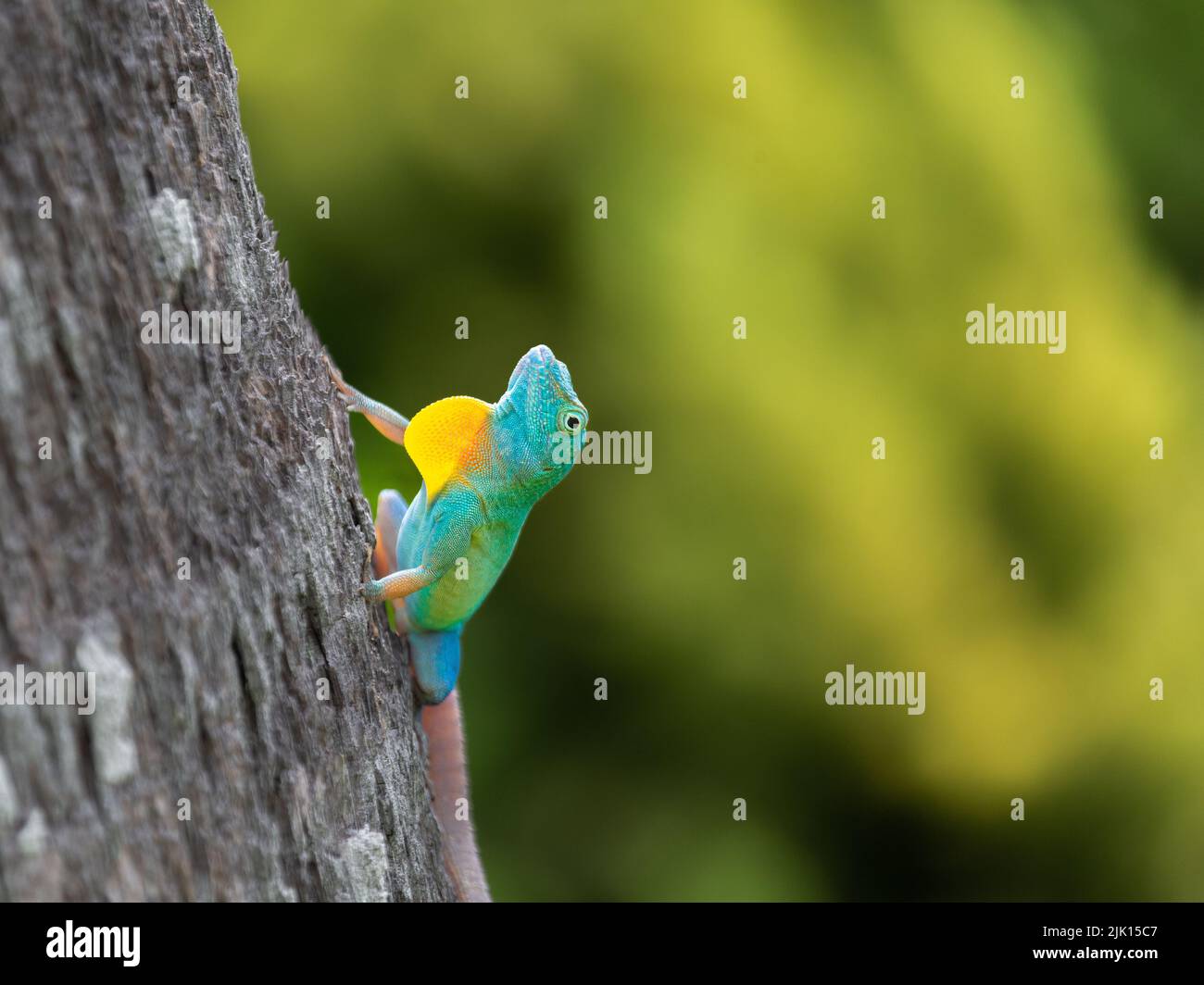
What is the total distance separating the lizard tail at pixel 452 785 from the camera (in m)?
3.22

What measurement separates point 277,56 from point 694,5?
222 cm

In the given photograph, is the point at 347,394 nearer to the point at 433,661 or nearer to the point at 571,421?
the point at 571,421

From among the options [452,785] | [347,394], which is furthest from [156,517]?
[452,785]

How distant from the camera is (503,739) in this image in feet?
18.5

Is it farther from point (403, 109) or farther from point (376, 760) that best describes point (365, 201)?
point (376, 760)

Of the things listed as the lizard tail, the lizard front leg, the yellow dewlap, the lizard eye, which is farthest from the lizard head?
the lizard tail

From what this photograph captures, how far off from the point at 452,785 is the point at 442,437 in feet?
3.42

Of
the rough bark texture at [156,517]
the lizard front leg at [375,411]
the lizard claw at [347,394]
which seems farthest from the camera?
the lizard front leg at [375,411]

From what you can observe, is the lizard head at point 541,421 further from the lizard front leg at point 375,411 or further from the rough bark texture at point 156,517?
the rough bark texture at point 156,517

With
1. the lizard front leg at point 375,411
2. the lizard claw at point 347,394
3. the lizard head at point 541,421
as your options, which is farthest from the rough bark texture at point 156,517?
the lizard head at point 541,421

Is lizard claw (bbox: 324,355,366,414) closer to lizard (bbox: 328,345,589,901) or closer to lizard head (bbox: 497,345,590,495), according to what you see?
lizard (bbox: 328,345,589,901)

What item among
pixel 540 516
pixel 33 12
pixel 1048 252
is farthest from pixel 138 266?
pixel 1048 252

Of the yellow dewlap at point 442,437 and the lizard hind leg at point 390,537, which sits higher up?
the yellow dewlap at point 442,437

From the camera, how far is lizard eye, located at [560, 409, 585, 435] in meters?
3.08
